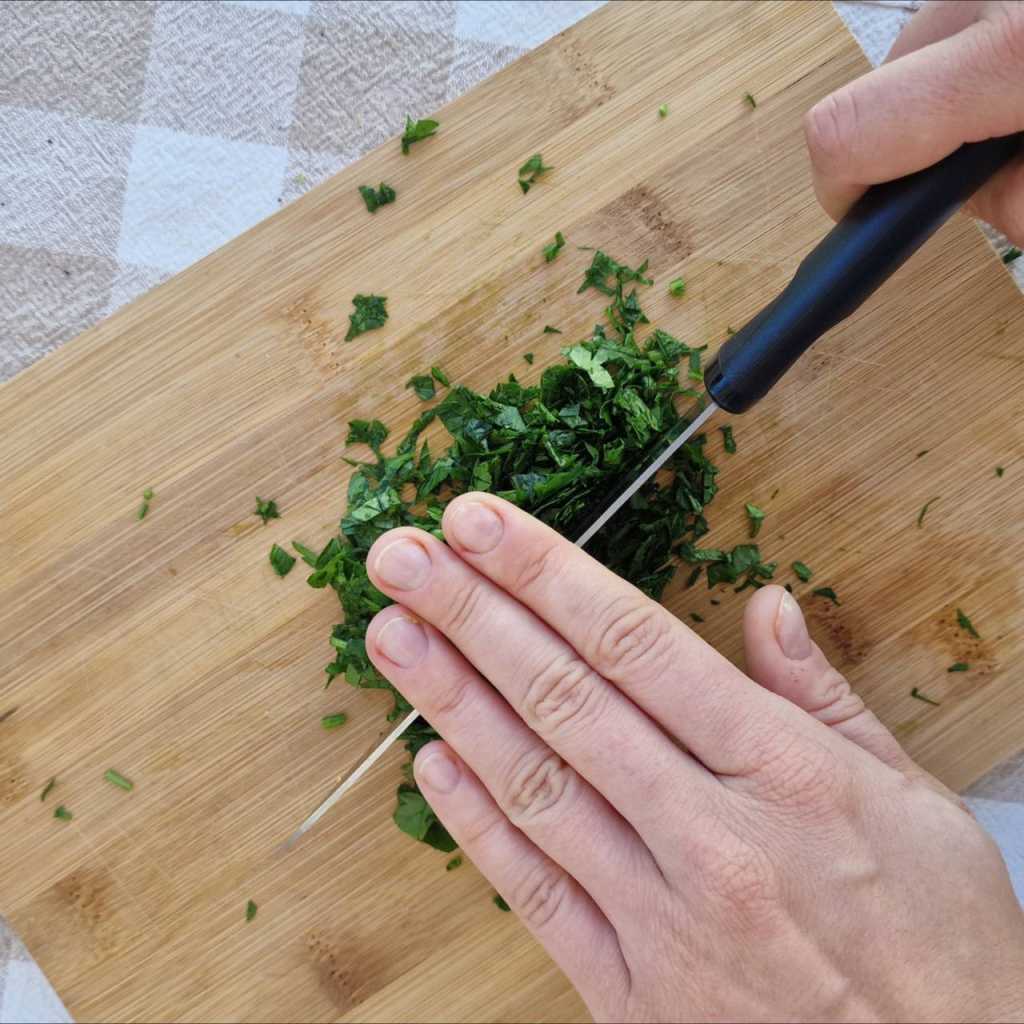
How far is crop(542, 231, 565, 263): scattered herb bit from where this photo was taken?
1.73 metres

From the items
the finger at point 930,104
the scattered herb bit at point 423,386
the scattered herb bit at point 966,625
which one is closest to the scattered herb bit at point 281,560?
the scattered herb bit at point 423,386

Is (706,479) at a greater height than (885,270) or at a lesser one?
lesser

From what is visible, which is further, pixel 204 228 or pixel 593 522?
pixel 204 228

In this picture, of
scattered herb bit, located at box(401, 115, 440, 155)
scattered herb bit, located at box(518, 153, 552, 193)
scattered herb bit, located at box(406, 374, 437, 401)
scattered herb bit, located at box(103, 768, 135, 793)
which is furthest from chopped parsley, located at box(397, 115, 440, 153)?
scattered herb bit, located at box(103, 768, 135, 793)

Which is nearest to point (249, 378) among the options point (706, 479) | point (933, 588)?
point (706, 479)

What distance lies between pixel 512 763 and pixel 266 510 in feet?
2.09

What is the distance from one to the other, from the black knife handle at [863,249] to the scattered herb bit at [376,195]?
73 cm

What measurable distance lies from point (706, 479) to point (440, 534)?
0.49m

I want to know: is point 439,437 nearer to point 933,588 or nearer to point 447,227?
point 447,227

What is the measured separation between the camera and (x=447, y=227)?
1732 millimetres

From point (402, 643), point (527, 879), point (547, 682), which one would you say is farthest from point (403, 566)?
point (527, 879)

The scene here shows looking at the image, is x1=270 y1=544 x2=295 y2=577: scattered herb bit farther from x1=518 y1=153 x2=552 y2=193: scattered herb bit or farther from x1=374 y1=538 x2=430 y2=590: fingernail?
x1=518 y1=153 x2=552 y2=193: scattered herb bit

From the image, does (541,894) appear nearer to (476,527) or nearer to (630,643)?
(630,643)

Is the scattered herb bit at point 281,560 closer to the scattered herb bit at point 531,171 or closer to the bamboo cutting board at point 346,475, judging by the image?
the bamboo cutting board at point 346,475
